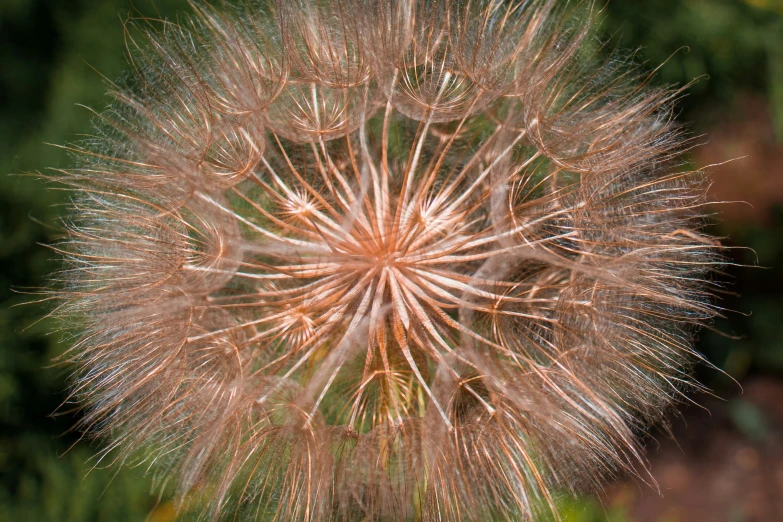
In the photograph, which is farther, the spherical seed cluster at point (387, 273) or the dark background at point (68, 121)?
the dark background at point (68, 121)

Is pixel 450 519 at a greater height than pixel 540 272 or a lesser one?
lesser

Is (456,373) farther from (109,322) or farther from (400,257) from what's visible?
(109,322)

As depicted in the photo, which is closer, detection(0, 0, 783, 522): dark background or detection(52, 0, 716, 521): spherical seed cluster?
detection(52, 0, 716, 521): spherical seed cluster

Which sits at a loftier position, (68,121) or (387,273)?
(68,121)

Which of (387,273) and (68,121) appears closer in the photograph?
(387,273)

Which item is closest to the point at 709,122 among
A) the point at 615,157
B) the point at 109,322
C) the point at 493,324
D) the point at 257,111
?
the point at 615,157

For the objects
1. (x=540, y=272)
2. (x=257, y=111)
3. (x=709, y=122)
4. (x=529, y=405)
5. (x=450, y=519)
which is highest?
(x=709, y=122)

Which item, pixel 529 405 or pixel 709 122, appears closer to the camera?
pixel 529 405

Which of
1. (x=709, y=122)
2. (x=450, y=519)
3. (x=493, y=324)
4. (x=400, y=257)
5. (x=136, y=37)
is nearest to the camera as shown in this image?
(x=450, y=519)
